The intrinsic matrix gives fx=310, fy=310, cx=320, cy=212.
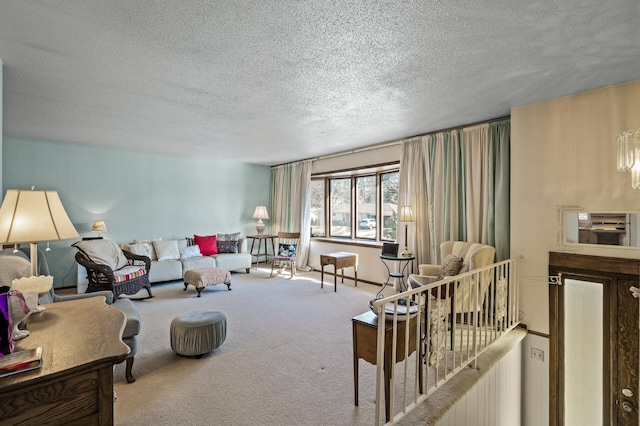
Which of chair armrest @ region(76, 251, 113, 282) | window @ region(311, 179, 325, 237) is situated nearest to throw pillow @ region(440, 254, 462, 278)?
window @ region(311, 179, 325, 237)

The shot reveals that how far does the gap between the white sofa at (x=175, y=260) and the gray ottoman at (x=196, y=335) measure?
2961 mm

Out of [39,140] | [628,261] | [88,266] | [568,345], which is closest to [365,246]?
[568,345]

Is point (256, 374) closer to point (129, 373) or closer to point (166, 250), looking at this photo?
point (129, 373)

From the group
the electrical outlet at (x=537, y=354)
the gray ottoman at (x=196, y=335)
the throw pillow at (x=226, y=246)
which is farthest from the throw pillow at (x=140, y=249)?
the electrical outlet at (x=537, y=354)

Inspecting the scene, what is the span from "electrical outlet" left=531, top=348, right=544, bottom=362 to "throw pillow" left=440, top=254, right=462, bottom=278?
3.52 feet

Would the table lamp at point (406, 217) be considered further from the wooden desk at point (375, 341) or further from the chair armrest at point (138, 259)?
the chair armrest at point (138, 259)

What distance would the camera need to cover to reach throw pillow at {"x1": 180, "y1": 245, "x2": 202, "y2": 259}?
20.4 feet

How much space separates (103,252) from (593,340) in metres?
6.29

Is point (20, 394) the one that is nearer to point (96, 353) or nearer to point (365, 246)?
point (96, 353)

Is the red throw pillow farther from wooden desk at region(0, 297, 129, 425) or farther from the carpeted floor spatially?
wooden desk at region(0, 297, 129, 425)

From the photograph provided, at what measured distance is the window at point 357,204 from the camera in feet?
19.2

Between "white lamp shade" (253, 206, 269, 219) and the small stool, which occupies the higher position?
"white lamp shade" (253, 206, 269, 219)

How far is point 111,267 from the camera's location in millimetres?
4770

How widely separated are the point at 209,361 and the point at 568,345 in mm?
3564
